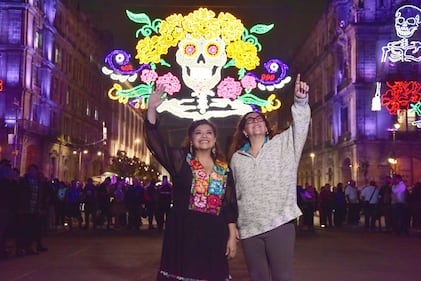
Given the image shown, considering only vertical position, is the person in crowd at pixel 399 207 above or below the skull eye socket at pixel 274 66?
below

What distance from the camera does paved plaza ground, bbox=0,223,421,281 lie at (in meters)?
8.27

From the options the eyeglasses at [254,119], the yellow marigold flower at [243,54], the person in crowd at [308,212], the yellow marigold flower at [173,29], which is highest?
the yellow marigold flower at [173,29]

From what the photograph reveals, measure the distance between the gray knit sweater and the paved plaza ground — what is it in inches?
161

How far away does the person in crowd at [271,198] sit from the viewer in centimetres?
408

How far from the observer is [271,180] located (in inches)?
163

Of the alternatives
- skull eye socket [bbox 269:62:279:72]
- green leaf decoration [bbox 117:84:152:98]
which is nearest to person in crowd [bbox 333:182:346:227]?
skull eye socket [bbox 269:62:279:72]

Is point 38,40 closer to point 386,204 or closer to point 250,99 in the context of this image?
point 250,99

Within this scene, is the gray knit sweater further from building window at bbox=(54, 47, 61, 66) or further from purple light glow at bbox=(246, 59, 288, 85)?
building window at bbox=(54, 47, 61, 66)

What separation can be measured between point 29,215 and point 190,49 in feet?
26.7

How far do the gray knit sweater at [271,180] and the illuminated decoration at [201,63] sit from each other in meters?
12.8

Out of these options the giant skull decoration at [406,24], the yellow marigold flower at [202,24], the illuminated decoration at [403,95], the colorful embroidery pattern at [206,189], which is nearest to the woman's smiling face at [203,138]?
the colorful embroidery pattern at [206,189]

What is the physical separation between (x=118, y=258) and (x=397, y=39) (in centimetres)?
3552

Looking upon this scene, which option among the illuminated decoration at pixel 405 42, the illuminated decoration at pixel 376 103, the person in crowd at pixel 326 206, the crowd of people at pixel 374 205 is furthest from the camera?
the illuminated decoration at pixel 376 103

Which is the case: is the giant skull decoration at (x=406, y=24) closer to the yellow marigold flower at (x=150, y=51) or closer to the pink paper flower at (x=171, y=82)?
the yellow marigold flower at (x=150, y=51)
